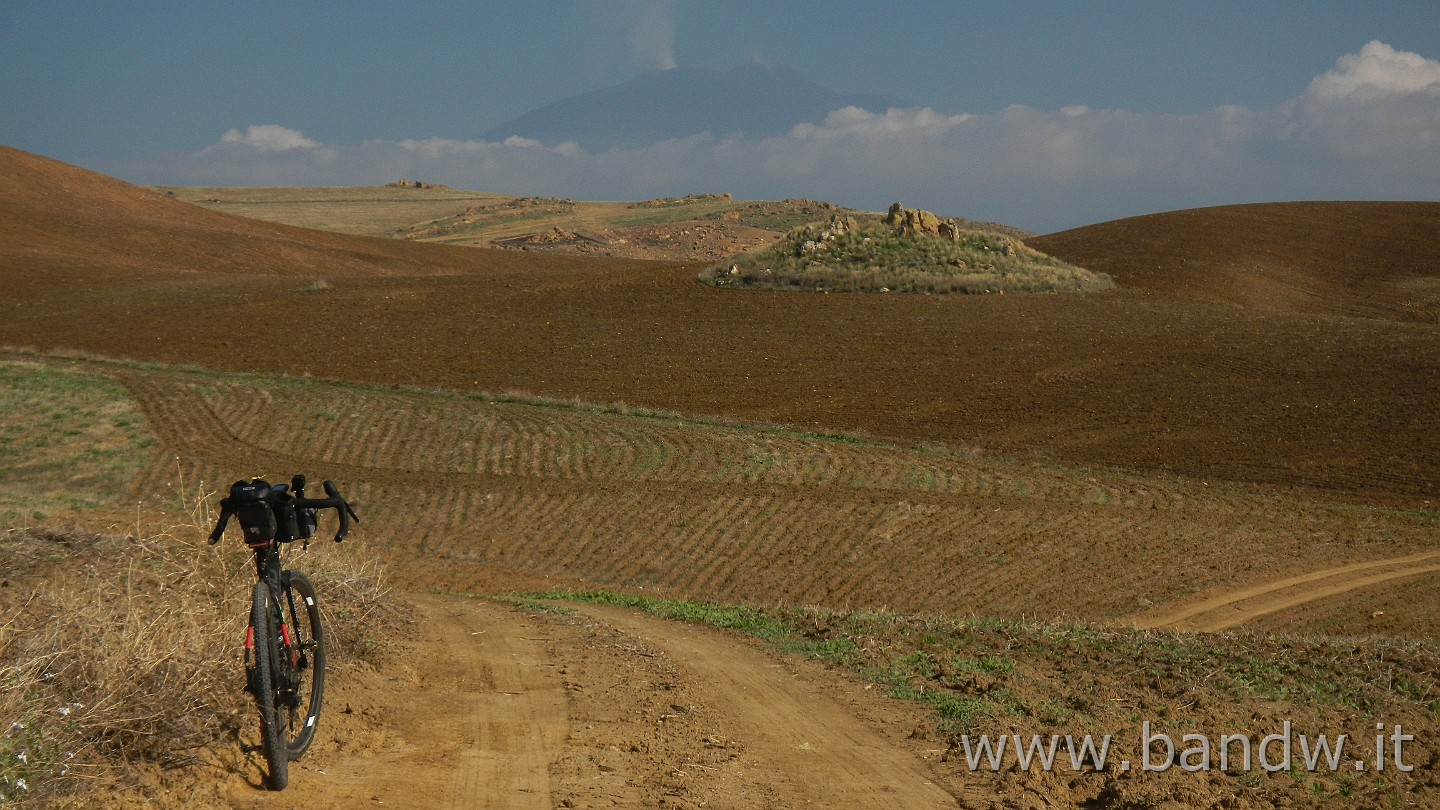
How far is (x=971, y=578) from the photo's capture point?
15977 mm

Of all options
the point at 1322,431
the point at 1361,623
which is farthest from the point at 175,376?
Result: the point at 1322,431

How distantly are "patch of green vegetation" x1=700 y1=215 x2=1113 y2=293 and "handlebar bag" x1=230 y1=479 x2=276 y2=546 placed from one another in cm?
4005

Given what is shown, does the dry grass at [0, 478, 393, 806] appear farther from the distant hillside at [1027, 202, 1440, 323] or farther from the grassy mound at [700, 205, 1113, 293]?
the distant hillside at [1027, 202, 1440, 323]

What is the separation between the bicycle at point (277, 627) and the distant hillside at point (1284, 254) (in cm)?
4545

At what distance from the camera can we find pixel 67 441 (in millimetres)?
20734

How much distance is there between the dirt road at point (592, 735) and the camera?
18.3 feet

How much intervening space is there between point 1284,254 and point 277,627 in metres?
57.8

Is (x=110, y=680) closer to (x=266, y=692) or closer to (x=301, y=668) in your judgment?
(x=266, y=692)

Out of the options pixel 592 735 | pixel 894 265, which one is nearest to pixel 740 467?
pixel 592 735

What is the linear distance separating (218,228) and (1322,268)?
2314 inches

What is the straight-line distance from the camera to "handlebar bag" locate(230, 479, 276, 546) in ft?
17.8

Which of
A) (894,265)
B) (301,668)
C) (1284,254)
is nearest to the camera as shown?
(301,668)

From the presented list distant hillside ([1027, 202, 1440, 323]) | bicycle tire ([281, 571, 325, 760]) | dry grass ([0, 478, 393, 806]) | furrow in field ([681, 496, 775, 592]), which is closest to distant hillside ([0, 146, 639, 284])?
distant hillside ([1027, 202, 1440, 323])

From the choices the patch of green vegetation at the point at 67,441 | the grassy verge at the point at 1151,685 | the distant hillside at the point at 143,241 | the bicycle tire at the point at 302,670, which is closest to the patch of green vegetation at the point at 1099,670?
the grassy verge at the point at 1151,685
